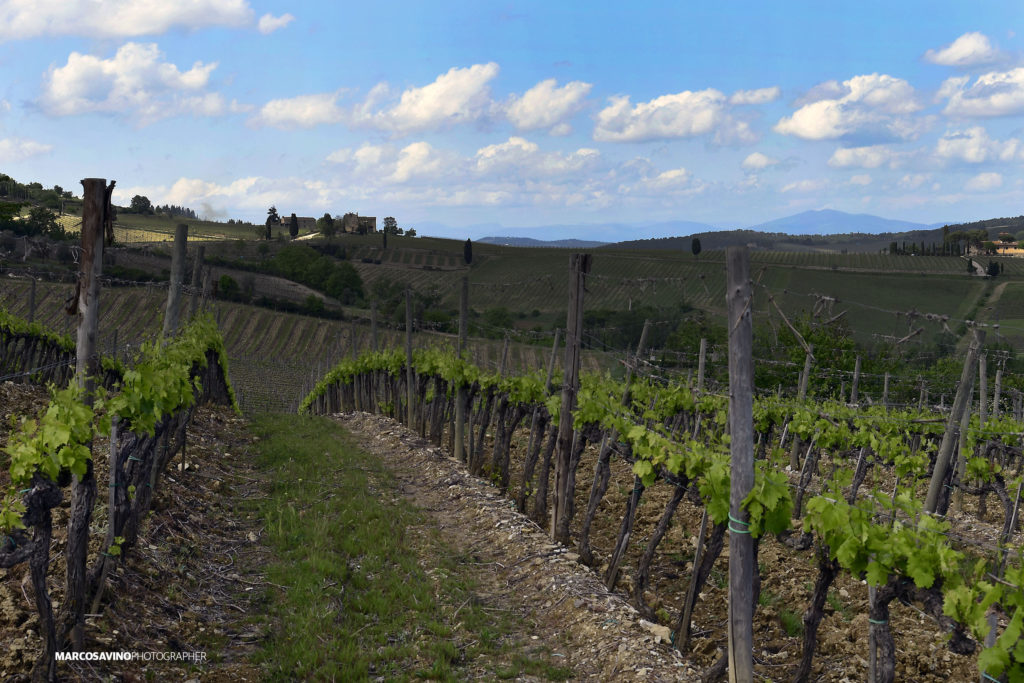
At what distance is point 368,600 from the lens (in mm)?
7383

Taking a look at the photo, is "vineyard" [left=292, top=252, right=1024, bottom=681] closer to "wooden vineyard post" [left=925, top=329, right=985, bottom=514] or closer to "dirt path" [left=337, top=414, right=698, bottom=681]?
"wooden vineyard post" [left=925, top=329, right=985, bottom=514]

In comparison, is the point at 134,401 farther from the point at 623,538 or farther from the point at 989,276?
the point at 989,276

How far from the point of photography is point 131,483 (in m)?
6.90

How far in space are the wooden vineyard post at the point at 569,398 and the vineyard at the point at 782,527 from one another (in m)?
0.03

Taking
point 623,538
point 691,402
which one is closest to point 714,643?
point 623,538

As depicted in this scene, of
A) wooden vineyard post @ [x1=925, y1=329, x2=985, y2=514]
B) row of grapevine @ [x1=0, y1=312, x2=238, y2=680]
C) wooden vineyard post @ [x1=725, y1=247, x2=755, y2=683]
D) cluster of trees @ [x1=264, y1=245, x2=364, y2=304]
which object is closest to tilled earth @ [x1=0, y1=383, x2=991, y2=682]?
row of grapevine @ [x1=0, y1=312, x2=238, y2=680]

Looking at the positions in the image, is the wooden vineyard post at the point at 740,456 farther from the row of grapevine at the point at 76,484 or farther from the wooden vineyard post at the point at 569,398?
the row of grapevine at the point at 76,484

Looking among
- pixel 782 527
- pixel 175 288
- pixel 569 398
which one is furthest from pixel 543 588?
pixel 175 288

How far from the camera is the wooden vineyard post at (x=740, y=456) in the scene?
17.3ft

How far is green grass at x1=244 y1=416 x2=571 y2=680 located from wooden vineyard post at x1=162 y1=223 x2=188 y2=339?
3161 millimetres

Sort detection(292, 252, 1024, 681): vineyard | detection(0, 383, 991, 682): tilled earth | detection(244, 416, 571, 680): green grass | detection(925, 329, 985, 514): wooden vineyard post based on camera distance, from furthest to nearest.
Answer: detection(925, 329, 985, 514): wooden vineyard post, detection(244, 416, 571, 680): green grass, detection(0, 383, 991, 682): tilled earth, detection(292, 252, 1024, 681): vineyard

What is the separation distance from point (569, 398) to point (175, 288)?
21.6ft

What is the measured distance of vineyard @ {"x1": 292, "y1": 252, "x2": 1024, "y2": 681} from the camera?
16.9ft

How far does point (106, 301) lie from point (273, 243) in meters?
43.6
